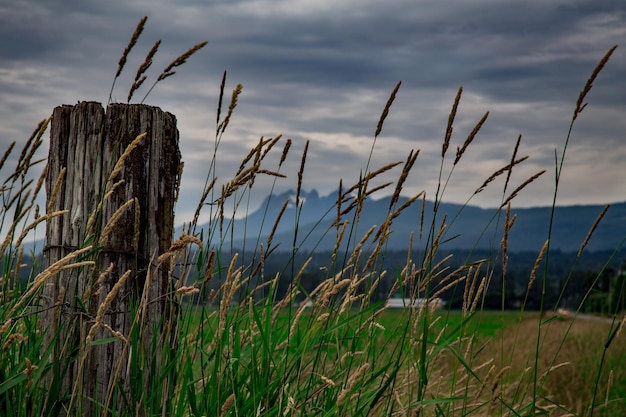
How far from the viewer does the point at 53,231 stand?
3.46m

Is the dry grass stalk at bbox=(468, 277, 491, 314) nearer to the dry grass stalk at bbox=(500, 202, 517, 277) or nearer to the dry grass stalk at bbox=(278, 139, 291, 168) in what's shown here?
the dry grass stalk at bbox=(500, 202, 517, 277)

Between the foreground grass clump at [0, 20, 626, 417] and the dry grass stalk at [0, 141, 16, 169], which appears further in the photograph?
the dry grass stalk at [0, 141, 16, 169]

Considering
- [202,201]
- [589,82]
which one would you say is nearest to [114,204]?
[202,201]

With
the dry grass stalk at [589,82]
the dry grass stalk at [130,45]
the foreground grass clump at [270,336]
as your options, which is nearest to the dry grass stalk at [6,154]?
the foreground grass clump at [270,336]

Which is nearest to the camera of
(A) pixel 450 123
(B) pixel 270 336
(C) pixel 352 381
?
(C) pixel 352 381

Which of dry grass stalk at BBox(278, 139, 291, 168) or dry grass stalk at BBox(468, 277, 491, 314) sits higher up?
dry grass stalk at BBox(278, 139, 291, 168)

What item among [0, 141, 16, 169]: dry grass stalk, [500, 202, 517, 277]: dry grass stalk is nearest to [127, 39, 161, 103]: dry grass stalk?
[0, 141, 16, 169]: dry grass stalk

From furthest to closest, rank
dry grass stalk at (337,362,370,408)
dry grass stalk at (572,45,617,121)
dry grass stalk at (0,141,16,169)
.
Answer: dry grass stalk at (0,141,16,169), dry grass stalk at (572,45,617,121), dry grass stalk at (337,362,370,408)

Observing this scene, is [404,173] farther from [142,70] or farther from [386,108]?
[142,70]

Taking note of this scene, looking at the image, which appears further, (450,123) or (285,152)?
(285,152)

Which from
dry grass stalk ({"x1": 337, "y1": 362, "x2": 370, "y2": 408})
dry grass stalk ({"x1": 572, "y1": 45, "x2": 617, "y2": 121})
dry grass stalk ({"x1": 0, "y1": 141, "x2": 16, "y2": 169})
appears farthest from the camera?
dry grass stalk ({"x1": 0, "y1": 141, "x2": 16, "y2": 169})

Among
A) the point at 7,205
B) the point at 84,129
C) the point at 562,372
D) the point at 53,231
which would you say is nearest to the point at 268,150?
the point at 84,129

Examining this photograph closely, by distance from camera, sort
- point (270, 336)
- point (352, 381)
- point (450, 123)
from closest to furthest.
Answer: point (352, 381) → point (450, 123) → point (270, 336)

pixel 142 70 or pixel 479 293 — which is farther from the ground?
pixel 142 70
